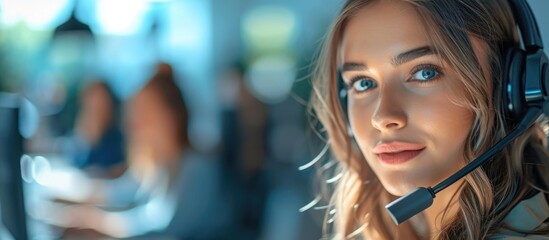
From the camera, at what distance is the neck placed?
0.85 metres

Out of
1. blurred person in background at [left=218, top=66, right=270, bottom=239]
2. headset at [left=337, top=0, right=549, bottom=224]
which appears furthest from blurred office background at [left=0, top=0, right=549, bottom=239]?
headset at [left=337, top=0, right=549, bottom=224]

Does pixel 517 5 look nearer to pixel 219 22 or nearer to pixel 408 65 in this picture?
pixel 408 65

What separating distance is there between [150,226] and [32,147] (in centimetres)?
143

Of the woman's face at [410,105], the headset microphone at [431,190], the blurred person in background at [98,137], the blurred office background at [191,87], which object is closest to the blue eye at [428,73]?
→ the woman's face at [410,105]

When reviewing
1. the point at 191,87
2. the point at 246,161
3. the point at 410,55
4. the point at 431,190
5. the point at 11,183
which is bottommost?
the point at 191,87

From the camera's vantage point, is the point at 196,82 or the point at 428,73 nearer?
the point at 428,73

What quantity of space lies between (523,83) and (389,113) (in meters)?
0.15

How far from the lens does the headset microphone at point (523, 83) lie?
783 mm

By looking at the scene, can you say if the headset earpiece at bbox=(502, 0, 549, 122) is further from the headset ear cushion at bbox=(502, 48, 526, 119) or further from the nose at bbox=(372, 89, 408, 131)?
the nose at bbox=(372, 89, 408, 131)

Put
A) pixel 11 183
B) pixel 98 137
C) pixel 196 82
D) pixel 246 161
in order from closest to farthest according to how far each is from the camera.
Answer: pixel 11 183
pixel 246 161
pixel 98 137
pixel 196 82

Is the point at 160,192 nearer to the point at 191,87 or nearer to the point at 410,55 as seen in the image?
the point at 410,55

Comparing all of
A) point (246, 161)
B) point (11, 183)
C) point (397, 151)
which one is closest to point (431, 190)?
point (397, 151)

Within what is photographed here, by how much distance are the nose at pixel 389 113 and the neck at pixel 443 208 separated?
0.33ft

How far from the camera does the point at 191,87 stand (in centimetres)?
570
